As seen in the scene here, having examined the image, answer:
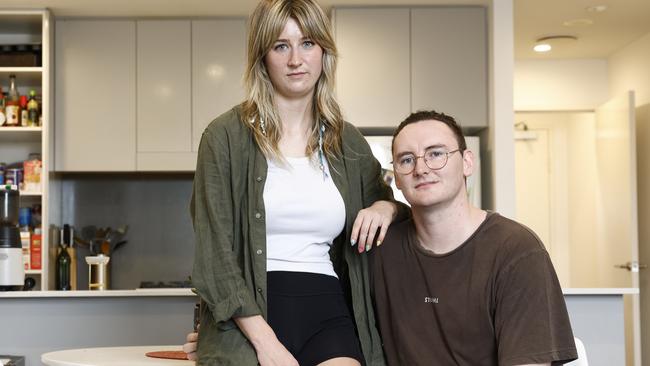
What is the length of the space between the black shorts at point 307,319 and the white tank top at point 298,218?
0.10 feet

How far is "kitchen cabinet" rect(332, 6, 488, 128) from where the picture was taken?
457 centimetres

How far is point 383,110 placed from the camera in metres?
4.58

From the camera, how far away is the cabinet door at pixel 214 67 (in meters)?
4.73

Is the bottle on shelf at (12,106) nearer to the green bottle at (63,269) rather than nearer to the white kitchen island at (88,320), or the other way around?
the green bottle at (63,269)

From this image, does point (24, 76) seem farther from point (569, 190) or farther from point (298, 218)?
point (569, 190)

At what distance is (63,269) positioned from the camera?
471 centimetres

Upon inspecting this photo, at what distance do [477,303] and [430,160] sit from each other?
296mm

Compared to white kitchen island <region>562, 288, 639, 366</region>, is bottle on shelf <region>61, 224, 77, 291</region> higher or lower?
higher

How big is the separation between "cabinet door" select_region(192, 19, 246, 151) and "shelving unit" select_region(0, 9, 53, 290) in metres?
0.78

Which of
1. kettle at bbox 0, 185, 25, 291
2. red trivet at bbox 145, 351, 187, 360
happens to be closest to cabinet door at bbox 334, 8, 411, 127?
kettle at bbox 0, 185, 25, 291

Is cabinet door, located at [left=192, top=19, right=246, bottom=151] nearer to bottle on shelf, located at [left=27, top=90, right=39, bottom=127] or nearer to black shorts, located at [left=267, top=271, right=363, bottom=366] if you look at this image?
bottle on shelf, located at [left=27, top=90, right=39, bottom=127]

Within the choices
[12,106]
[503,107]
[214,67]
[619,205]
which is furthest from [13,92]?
[619,205]

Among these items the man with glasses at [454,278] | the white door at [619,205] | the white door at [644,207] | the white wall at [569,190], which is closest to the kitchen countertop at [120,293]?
the man with glasses at [454,278]

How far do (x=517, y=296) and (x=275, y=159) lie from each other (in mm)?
534
